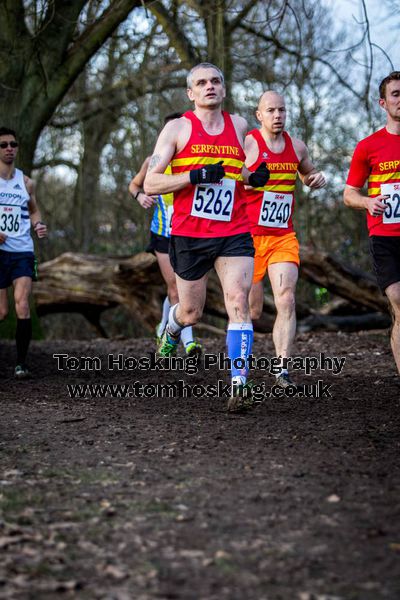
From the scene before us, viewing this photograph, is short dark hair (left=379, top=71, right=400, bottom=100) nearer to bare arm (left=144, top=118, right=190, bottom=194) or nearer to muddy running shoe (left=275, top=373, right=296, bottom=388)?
bare arm (left=144, top=118, right=190, bottom=194)

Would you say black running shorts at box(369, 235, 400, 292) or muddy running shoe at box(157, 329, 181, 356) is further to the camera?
muddy running shoe at box(157, 329, 181, 356)

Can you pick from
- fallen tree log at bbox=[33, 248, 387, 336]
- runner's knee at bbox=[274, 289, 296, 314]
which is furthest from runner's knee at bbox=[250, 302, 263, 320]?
fallen tree log at bbox=[33, 248, 387, 336]

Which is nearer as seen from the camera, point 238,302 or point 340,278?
point 238,302

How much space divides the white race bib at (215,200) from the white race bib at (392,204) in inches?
42.2

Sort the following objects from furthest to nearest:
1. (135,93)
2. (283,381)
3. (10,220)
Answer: (135,93), (10,220), (283,381)

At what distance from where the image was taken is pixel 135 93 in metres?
16.8

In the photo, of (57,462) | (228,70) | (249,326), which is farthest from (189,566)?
(228,70)

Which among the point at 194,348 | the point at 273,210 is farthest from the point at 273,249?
the point at 194,348

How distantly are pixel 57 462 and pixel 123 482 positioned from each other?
0.61 m

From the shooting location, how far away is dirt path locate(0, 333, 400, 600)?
9.43 feet

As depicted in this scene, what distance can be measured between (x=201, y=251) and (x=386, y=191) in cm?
134

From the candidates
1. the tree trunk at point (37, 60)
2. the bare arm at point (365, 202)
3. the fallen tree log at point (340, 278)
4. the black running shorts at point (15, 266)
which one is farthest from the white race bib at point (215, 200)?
the fallen tree log at point (340, 278)

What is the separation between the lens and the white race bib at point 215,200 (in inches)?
235

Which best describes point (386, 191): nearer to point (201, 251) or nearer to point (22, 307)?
point (201, 251)
